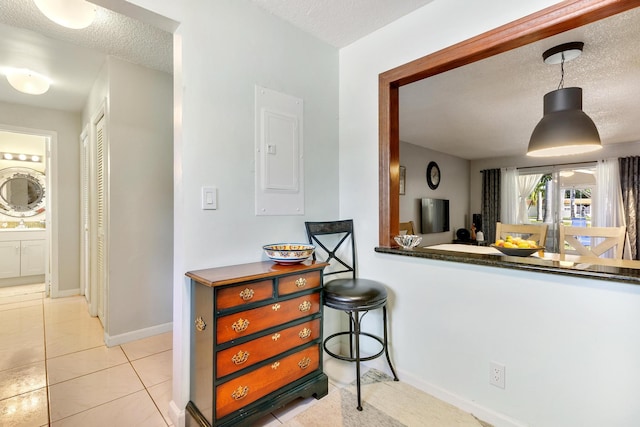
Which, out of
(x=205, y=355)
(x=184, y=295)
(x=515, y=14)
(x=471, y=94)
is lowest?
(x=205, y=355)

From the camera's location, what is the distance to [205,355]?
54.6 inches

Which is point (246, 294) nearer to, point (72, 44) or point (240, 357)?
point (240, 357)

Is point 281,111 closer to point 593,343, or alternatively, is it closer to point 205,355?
point 205,355

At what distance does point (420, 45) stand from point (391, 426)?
222 cm

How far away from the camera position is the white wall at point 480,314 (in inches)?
50.1

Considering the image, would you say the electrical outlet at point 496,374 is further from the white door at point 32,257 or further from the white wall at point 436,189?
the white door at point 32,257

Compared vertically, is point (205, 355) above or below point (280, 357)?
above

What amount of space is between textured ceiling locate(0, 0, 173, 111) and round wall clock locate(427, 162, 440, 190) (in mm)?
4629

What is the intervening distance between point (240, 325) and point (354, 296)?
65 centimetres

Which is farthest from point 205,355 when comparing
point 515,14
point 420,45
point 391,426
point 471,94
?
point 471,94

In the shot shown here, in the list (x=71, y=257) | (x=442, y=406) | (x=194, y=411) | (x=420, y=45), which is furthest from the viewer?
(x=71, y=257)

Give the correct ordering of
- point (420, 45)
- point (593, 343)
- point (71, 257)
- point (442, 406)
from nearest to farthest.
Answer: point (593, 343) → point (442, 406) → point (420, 45) → point (71, 257)

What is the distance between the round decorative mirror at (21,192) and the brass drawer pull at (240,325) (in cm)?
547

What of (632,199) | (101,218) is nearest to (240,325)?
(101,218)
